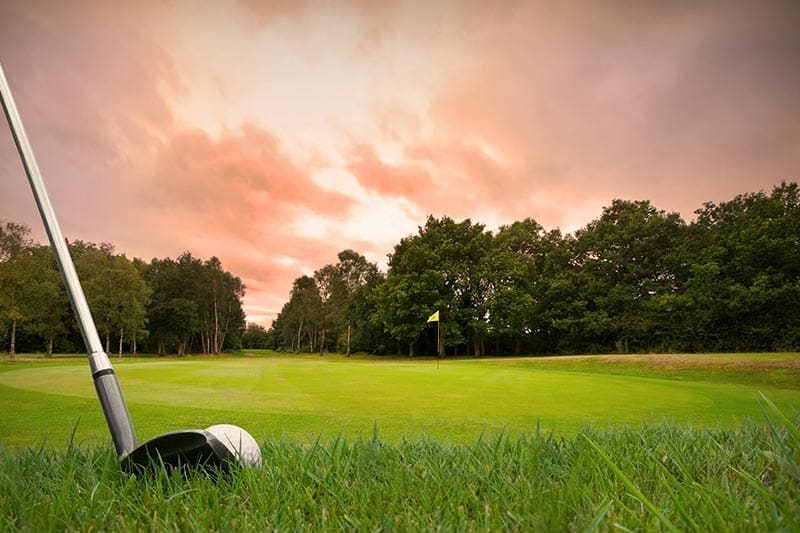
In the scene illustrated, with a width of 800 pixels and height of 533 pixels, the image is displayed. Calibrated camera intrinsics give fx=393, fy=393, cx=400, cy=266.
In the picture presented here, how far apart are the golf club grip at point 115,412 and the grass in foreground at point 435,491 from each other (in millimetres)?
105

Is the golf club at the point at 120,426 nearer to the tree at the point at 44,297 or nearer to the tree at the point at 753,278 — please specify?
the tree at the point at 44,297

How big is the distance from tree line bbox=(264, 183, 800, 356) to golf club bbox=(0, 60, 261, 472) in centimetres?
3990

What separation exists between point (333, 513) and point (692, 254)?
48.2m

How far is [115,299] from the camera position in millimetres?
41688

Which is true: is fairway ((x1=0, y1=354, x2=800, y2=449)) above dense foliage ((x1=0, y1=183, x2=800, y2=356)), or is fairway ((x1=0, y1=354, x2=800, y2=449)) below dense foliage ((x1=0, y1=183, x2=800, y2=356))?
A: below

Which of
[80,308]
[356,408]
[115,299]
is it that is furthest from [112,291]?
[80,308]

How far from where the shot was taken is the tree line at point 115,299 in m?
30.2

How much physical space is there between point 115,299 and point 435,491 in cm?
5061

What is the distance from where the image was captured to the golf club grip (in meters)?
1.55

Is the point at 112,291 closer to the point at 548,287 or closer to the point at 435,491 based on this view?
the point at 548,287

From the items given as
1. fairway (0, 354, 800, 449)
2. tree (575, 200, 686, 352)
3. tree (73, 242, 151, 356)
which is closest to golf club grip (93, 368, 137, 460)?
fairway (0, 354, 800, 449)

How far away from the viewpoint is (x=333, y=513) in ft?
3.49

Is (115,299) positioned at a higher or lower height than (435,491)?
higher

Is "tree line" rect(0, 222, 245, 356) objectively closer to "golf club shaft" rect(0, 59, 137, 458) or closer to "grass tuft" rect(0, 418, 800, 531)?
"golf club shaft" rect(0, 59, 137, 458)
